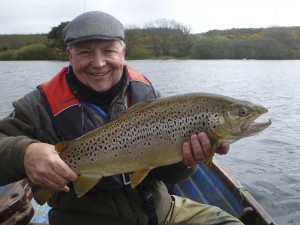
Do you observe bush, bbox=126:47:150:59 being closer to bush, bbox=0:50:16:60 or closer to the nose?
bush, bbox=0:50:16:60

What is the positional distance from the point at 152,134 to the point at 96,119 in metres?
0.63

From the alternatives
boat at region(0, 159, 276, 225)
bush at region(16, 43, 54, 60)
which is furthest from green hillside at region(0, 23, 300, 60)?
boat at region(0, 159, 276, 225)

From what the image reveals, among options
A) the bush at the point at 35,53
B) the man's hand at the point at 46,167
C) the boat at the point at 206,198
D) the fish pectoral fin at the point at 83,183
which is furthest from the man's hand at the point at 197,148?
the bush at the point at 35,53

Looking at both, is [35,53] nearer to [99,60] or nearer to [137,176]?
[99,60]

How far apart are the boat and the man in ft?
2.19

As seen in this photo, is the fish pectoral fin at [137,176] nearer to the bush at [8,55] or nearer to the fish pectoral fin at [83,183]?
the fish pectoral fin at [83,183]

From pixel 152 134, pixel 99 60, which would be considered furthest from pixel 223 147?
pixel 99 60

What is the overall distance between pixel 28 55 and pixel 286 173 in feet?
230

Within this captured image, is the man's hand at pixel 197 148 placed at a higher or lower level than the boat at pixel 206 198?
higher

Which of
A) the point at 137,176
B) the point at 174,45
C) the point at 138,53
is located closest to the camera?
the point at 137,176

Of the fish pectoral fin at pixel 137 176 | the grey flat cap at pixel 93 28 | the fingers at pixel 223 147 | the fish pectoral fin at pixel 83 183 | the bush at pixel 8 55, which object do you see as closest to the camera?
the fish pectoral fin at pixel 83 183

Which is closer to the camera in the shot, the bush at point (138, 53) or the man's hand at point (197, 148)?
the man's hand at point (197, 148)

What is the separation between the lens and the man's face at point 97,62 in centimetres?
339

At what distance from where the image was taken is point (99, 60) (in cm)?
337
